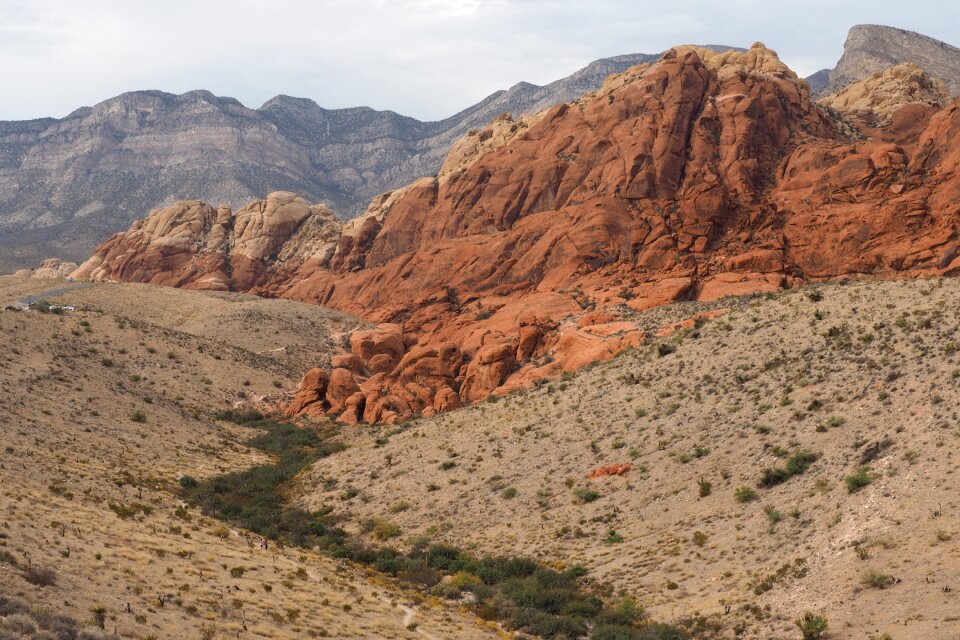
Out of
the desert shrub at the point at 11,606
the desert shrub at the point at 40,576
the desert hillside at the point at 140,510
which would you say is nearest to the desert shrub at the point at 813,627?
the desert hillside at the point at 140,510

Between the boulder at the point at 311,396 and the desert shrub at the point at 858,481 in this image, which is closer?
the desert shrub at the point at 858,481

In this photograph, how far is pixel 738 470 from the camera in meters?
31.7

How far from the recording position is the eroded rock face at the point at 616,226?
210ft

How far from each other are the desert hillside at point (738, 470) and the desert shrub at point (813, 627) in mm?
381

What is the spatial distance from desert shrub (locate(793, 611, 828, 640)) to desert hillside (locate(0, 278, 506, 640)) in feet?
31.9

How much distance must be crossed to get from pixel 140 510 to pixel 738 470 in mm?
24601

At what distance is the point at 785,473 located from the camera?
29.6 m

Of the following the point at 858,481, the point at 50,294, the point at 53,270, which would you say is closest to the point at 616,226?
the point at 858,481

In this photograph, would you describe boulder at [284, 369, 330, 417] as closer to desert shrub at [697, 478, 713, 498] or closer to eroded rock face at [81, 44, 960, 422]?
eroded rock face at [81, 44, 960, 422]

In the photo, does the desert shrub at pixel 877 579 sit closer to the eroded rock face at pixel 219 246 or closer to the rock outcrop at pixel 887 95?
the rock outcrop at pixel 887 95

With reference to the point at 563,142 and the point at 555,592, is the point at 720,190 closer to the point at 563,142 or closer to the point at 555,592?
the point at 563,142

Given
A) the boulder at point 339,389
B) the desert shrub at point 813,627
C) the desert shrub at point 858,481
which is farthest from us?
the boulder at point 339,389

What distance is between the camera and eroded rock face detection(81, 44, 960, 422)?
2517 inches

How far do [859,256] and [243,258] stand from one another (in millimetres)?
88614
